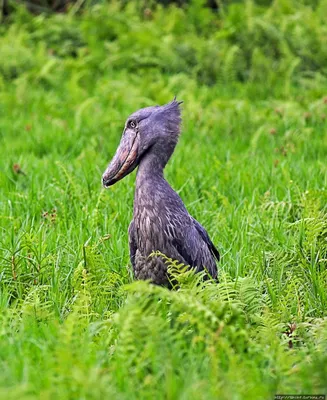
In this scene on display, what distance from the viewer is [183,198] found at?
20.1 feet

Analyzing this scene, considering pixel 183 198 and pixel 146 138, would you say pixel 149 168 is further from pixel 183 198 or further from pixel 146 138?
pixel 183 198

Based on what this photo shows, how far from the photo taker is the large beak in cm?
429

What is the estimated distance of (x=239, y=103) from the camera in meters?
8.80

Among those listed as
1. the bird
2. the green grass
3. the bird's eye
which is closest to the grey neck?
the bird

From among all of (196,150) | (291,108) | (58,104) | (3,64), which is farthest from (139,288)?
(3,64)

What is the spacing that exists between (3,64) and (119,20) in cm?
246

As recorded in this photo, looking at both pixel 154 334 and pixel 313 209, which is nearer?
pixel 154 334

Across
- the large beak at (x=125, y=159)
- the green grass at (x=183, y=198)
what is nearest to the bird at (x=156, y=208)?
the large beak at (x=125, y=159)

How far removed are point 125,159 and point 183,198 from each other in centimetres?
188

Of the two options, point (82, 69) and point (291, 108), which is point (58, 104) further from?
point (291, 108)

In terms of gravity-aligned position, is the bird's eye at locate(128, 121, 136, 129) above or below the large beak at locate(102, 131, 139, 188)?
above

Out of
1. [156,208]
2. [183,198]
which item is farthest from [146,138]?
→ [183,198]

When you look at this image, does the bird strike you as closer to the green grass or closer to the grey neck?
the grey neck

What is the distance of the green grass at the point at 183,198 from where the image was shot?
3152 millimetres
